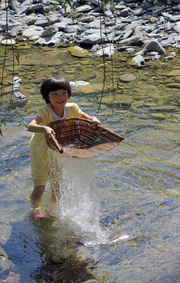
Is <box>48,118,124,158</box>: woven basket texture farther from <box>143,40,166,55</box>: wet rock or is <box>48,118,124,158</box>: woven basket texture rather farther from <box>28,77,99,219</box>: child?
<box>143,40,166,55</box>: wet rock

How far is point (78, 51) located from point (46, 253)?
26.0 feet

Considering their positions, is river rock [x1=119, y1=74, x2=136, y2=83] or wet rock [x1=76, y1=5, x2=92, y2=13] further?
wet rock [x1=76, y1=5, x2=92, y2=13]

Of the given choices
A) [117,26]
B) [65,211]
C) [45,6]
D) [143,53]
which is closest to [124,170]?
[65,211]

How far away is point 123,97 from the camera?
7473 millimetres

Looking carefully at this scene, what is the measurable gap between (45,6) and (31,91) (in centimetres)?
673

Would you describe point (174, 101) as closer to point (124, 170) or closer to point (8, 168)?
point (124, 170)

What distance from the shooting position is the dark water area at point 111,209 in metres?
3.16

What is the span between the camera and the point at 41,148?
3.72 m

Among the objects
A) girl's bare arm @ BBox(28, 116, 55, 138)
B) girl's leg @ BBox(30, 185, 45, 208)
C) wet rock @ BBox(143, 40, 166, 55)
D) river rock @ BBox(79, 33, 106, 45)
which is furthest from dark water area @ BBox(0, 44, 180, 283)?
river rock @ BBox(79, 33, 106, 45)

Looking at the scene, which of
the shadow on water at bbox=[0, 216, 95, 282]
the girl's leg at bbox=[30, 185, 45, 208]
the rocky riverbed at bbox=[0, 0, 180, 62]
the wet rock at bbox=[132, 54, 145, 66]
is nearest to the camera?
the shadow on water at bbox=[0, 216, 95, 282]

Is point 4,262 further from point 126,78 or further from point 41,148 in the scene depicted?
point 126,78

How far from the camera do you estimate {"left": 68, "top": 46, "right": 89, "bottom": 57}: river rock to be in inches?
411

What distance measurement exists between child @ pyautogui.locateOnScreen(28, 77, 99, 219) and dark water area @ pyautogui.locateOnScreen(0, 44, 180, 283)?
28cm

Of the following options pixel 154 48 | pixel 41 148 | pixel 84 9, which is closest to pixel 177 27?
pixel 154 48
